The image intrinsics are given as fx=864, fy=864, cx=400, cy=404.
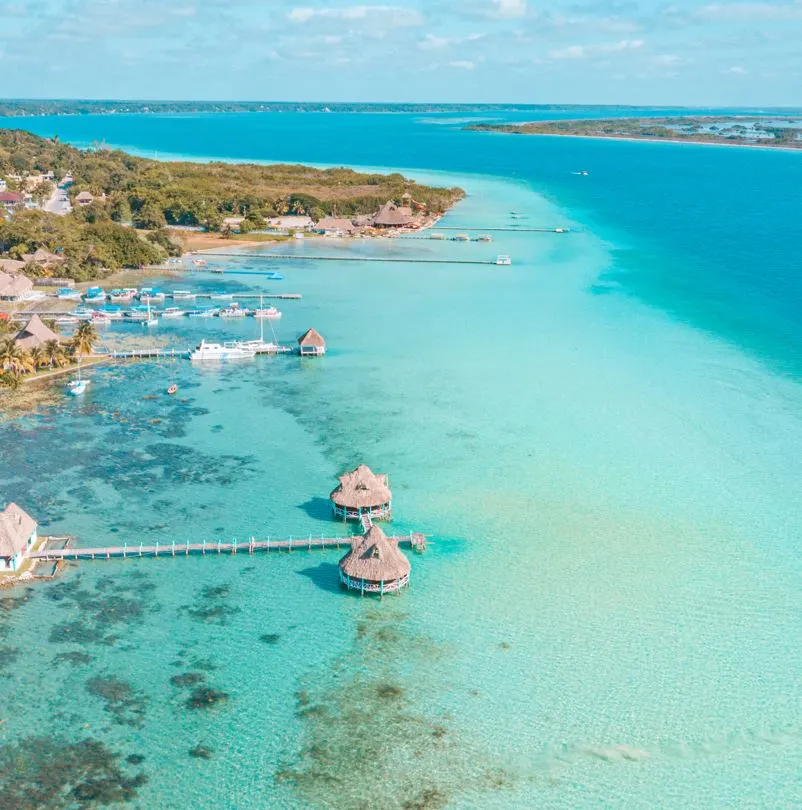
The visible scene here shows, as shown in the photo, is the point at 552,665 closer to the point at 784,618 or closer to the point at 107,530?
the point at 784,618

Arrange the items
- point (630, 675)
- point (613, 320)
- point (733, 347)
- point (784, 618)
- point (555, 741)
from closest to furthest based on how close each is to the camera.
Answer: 1. point (555, 741)
2. point (630, 675)
3. point (784, 618)
4. point (733, 347)
5. point (613, 320)

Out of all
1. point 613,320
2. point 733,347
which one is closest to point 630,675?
point 733,347

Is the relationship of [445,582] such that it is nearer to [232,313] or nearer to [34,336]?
[34,336]

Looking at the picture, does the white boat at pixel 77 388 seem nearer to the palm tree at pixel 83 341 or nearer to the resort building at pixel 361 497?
the palm tree at pixel 83 341

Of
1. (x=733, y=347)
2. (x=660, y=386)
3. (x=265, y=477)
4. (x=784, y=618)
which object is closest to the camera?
(x=784, y=618)

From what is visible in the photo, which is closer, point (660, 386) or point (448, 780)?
point (448, 780)

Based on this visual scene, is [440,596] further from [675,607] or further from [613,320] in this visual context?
[613,320]
